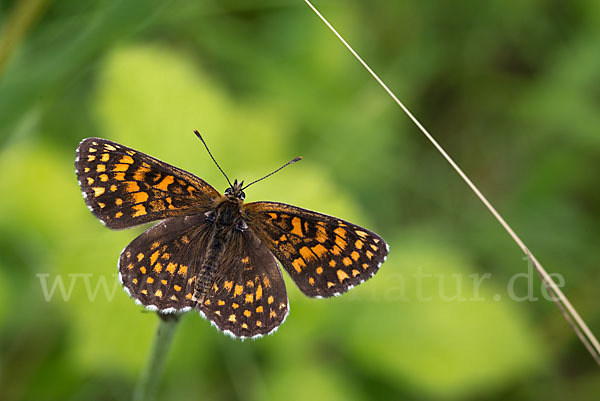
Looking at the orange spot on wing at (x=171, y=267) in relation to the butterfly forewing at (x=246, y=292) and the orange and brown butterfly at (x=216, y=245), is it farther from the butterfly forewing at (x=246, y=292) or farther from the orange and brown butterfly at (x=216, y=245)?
the butterfly forewing at (x=246, y=292)

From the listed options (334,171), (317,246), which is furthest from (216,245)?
(334,171)

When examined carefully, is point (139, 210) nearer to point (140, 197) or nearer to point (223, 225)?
point (140, 197)

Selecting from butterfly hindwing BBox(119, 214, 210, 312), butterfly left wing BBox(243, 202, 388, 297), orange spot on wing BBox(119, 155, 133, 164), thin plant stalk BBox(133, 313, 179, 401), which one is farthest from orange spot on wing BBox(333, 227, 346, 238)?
orange spot on wing BBox(119, 155, 133, 164)

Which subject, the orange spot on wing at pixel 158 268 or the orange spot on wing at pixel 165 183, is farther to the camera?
the orange spot on wing at pixel 165 183

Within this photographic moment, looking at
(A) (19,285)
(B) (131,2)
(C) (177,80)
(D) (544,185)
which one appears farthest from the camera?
(D) (544,185)

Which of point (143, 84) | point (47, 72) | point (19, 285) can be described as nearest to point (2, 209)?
point (19, 285)

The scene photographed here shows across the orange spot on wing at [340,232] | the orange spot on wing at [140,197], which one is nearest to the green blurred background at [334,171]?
the orange spot on wing at [140,197]

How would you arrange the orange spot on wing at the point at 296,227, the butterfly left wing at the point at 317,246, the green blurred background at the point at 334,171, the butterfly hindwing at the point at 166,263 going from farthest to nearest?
the green blurred background at the point at 334,171 → the orange spot on wing at the point at 296,227 → the butterfly left wing at the point at 317,246 → the butterfly hindwing at the point at 166,263

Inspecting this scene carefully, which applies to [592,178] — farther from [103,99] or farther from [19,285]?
[19,285]
